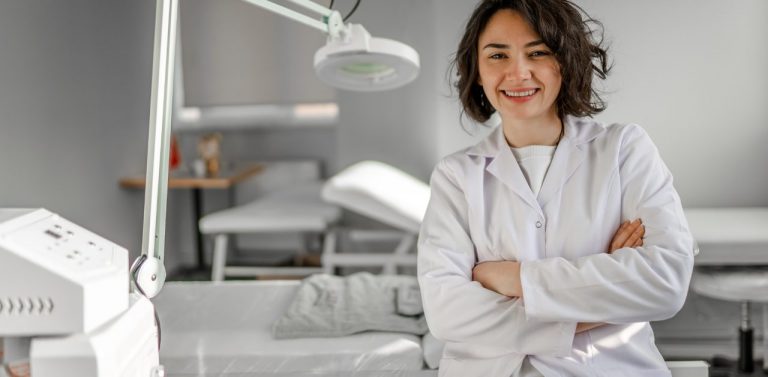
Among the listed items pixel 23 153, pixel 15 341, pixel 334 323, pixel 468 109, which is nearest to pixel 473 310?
pixel 468 109

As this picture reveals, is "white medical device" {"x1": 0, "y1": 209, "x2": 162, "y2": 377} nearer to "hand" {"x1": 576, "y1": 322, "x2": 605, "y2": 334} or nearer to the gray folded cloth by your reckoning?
"hand" {"x1": 576, "y1": 322, "x2": 605, "y2": 334}

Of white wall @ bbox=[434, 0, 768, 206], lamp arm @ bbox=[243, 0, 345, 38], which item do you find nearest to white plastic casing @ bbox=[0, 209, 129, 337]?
lamp arm @ bbox=[243, 0, 345, 38]

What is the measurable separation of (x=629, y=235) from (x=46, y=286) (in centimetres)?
83

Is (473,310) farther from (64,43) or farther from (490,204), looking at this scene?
(64,43)

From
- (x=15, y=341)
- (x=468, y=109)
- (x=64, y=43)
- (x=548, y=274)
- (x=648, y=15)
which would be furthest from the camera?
(x=64, y=43)

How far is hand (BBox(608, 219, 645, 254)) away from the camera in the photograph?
3.57ft

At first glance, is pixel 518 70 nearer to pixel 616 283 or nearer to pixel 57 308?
pixel 616 283

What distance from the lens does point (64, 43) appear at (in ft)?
10.5

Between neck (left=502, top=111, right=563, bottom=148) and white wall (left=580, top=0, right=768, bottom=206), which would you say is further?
white wall (left=580, top=0, right=768, bottom=206)

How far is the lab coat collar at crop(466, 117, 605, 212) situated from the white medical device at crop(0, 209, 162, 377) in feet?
2.17

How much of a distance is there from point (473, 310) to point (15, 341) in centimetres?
65

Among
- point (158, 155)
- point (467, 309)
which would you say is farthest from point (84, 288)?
point (467, 309)

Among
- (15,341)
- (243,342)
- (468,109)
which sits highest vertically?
(468,109)

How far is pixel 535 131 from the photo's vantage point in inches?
48.2
